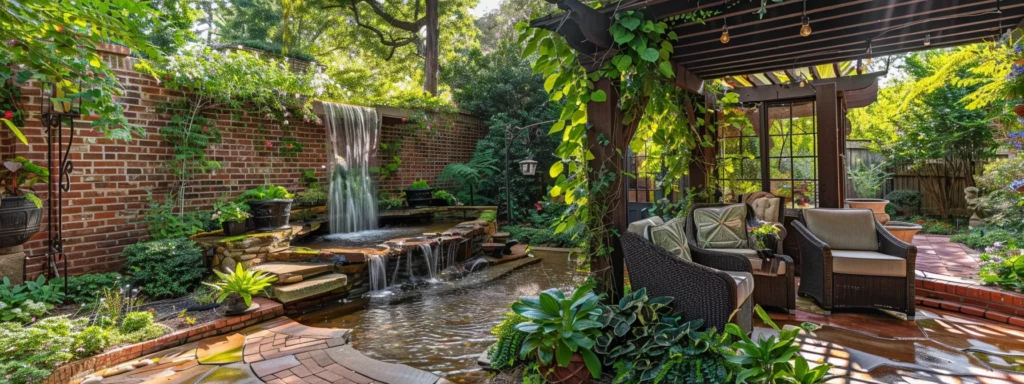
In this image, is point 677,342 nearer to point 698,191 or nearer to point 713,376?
point 713,376

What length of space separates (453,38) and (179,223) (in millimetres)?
10369

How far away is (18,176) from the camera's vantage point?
4.02 metres

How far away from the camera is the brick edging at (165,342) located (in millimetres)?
2785

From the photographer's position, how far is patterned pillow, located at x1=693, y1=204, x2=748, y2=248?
3.83 metres

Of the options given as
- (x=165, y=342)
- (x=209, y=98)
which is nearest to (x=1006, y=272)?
(x=165, y=342)

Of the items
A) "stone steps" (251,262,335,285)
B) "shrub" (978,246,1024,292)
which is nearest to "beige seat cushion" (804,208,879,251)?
"shrub" (978,246,1024,292)

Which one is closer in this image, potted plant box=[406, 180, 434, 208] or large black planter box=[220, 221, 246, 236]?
large black planter box=[220, 221, 246, 236]

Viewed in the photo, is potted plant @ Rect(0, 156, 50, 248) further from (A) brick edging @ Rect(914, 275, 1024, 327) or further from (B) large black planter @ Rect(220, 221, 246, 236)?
(A) brick edging @ Rect(914, 275, 1024, 327)

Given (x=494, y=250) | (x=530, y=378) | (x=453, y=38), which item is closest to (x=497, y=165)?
(x=494, y=250)

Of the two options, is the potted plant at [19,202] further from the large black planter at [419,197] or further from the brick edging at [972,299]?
the brick edging at [972,299]

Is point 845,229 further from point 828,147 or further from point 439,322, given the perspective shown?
point 439,322

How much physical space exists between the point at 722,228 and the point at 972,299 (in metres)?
1.93

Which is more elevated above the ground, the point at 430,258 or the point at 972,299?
the point at 430,258

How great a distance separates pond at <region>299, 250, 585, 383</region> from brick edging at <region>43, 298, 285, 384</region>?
323 mm
